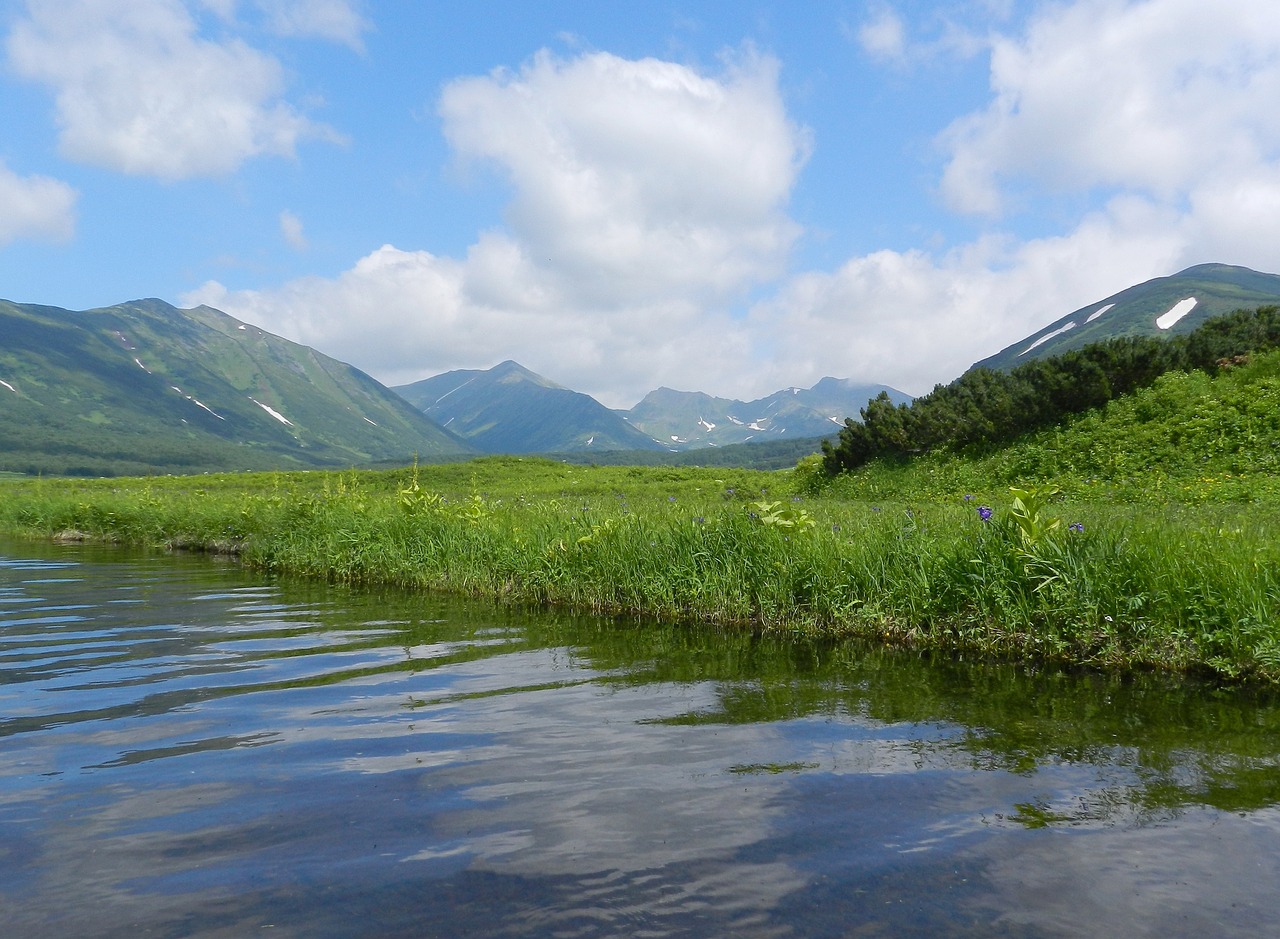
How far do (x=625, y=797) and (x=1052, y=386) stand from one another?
25.6m

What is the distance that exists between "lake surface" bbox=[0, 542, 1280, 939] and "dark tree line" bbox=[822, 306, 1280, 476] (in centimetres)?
2083

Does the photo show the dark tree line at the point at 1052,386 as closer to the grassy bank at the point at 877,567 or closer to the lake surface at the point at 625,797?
the grassy bank at the point at 877,567

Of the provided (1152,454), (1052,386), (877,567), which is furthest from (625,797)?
(1052,386)

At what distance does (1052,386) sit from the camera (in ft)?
86.4

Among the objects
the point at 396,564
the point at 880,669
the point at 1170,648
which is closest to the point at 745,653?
the point at 880,669

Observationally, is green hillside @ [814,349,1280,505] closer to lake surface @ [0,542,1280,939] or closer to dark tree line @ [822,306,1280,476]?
dark tree line @ [822,306,1280,476]

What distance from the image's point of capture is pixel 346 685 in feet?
24.8

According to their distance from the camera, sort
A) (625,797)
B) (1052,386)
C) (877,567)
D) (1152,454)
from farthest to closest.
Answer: (1052,386), (1152,454), (877,567), (625,797)

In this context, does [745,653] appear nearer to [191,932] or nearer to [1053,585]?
[1053,585]

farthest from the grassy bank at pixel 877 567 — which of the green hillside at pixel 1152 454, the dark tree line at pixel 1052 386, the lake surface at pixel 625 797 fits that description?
the dark tree line at pixel 1052 386

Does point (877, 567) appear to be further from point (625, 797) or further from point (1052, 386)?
point (1052, 386)

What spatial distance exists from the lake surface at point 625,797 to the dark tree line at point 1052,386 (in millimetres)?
20830

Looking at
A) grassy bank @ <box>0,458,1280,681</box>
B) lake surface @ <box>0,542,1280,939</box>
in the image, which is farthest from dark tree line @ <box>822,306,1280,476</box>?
lake surface @ <box>0,542,1280,939</box>

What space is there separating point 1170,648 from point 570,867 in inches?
264
